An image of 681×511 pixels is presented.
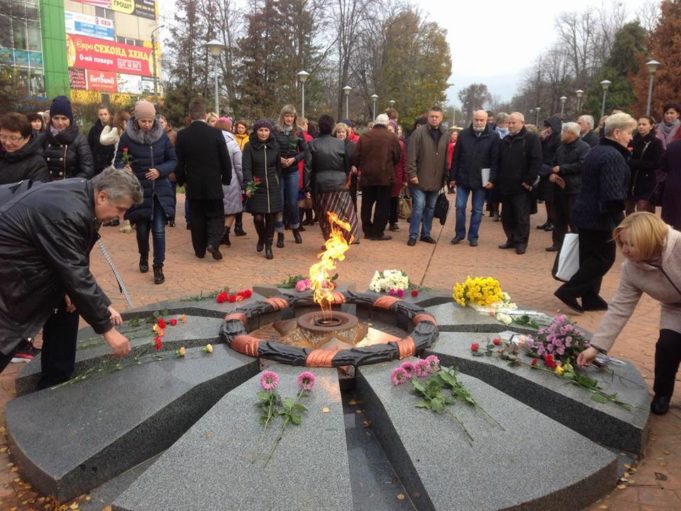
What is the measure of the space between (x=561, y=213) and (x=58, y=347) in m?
7.24

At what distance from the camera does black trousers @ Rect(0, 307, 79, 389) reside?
12.1 ft

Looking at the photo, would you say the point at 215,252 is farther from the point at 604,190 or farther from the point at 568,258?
the point at 604,190

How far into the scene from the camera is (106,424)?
3.16 metres

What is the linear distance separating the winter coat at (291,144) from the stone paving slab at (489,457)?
5.70 meters

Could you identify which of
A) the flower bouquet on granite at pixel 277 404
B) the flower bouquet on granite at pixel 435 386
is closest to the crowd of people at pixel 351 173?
the flower bouquet on granite at pixel 435 386

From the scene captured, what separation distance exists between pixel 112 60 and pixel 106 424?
6411cm

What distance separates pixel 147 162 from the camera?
6629mm

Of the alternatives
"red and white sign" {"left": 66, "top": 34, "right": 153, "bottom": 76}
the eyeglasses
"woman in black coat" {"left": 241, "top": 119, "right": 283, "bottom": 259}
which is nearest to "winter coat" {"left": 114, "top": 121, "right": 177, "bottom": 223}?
"woman in black coat" {"left": 241, "top": 119, "right": 283, "bottom": 259}

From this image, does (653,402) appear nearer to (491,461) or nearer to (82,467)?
(491,461)

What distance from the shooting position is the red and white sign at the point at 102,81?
57.6 meters

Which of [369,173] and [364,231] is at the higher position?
[369,173]

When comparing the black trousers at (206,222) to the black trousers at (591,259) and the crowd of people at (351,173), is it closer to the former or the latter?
the crowd of people at (351,173)

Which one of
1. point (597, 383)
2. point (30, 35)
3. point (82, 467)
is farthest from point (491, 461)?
point (30, 35)

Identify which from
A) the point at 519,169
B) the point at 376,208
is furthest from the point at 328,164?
the point at 519,169
